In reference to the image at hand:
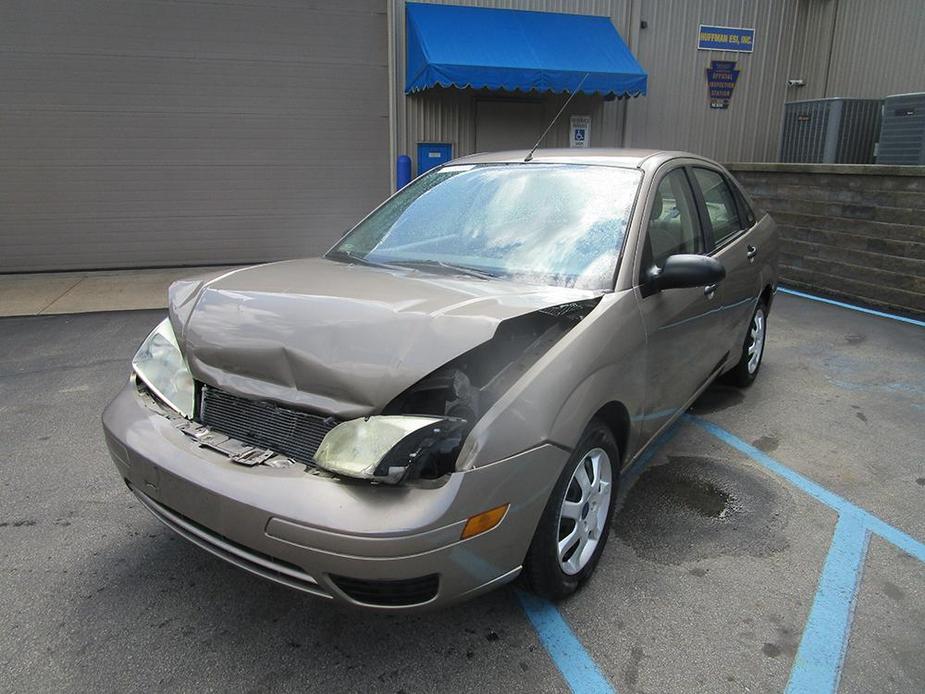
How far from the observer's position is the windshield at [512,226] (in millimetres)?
2887

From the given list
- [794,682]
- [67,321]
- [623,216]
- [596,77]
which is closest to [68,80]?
[67,321]

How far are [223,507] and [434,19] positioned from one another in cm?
914

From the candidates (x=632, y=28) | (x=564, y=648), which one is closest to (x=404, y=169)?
(x=632, y=28)

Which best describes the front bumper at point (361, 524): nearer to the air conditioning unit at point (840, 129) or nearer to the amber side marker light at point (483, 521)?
the amber side marker light at point (483, 521)

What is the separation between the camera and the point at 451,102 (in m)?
10.4

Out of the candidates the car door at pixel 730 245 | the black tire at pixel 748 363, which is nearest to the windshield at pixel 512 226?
the car door at pixel 730 245

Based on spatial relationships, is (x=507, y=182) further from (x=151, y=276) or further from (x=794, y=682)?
(x=151, y=276)

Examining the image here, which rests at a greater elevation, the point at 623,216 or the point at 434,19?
the point at 434,19

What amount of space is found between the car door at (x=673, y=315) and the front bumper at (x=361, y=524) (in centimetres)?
93

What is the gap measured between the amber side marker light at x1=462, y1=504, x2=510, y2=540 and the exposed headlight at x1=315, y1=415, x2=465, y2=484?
0.17 m

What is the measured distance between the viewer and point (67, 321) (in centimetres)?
713

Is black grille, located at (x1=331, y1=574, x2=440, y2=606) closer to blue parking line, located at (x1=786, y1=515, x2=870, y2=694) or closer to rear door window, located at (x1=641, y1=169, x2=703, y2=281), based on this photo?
blue parking line, located at (x1=786, y1=515, x2=870, y2=694)

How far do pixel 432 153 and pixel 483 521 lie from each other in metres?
→ 9.18

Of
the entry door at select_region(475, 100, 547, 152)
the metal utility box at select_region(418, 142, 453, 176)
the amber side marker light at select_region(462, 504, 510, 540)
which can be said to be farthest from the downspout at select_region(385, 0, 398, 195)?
the amber side marker light at select_region(462, 504, 510, 540)
